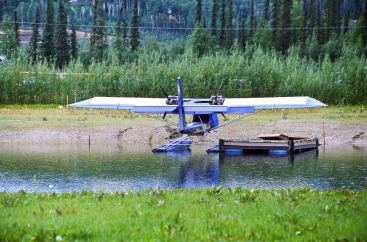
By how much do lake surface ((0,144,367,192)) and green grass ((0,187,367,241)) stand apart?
5437 mm

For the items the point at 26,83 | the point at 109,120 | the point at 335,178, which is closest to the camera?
the point at 335,178

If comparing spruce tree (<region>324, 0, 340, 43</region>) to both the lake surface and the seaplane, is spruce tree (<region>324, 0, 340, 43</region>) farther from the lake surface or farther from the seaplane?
the lake surface

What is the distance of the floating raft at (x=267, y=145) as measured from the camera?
109 feet

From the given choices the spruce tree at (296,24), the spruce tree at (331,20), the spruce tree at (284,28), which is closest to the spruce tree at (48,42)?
the spruce tree at (284,28)

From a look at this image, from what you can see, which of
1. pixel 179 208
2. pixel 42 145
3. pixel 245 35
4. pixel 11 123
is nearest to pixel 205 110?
pixel 42 145

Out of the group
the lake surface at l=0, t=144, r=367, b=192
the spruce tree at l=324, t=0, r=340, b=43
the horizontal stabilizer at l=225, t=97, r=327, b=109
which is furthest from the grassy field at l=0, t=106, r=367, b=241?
the spruce tree at l=324, t=0, r=340, b=43

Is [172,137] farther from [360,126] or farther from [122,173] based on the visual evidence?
[122,173]

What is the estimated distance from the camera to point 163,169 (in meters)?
26.2

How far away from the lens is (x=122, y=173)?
961 inches

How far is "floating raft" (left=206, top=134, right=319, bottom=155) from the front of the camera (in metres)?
33.4

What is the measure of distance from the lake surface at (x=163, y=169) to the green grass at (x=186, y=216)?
5.44 meters

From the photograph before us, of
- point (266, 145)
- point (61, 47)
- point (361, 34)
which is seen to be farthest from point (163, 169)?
point (361, 34)

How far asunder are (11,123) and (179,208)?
29.1 m

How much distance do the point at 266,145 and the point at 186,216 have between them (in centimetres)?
2281
